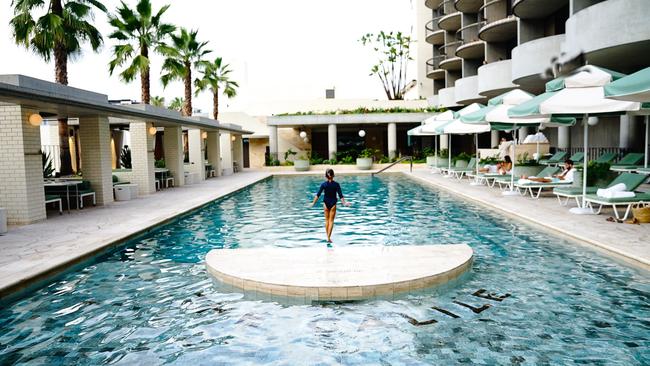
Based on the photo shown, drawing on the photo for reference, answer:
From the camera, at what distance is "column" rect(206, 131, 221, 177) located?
94.5 feet

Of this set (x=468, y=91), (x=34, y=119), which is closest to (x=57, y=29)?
(x=34, y=119)

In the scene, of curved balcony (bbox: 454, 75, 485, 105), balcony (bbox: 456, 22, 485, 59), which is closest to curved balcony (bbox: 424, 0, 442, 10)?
balcony (bbox: 456, 22, 485, 59)

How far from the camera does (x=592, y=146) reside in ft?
75.6

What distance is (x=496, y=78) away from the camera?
24859 millimetres

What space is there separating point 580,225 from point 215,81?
1101 inches

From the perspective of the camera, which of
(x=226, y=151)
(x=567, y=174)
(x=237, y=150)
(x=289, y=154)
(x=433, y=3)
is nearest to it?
(x=567, y=174)

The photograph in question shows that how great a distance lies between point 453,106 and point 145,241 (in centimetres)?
2949

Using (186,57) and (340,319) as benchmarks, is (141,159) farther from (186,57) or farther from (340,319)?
(340,319)

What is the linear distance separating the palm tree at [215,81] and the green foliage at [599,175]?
932 inches

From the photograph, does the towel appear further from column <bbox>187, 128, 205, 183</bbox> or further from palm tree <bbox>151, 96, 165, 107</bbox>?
palm tree <bbox>151, 96, 165, 107</bbox>

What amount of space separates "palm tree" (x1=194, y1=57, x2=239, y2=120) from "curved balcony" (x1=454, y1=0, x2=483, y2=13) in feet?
57.7

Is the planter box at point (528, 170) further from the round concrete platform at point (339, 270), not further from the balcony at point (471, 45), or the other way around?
the balcony at point (471, 45)

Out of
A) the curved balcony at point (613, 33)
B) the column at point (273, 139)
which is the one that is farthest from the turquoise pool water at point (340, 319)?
the column at point (273, 139)

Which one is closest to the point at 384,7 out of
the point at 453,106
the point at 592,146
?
the point at 453,106
